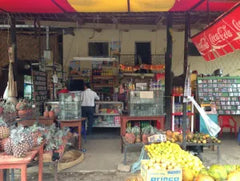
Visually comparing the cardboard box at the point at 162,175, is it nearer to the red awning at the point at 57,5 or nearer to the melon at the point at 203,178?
the melon at the point at 203,178

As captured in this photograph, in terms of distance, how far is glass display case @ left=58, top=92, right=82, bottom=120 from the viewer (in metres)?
6.17

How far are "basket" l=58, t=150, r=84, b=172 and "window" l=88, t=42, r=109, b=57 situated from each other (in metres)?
5.18

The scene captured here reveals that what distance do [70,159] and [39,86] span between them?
4.65 metres

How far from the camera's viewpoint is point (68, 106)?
20.4ft

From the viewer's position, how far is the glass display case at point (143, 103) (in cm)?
655

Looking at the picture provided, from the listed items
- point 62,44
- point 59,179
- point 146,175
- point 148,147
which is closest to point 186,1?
point 148,147

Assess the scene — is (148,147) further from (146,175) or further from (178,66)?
(178,66)

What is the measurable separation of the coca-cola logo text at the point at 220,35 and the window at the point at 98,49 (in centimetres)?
623

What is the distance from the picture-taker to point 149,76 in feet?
31.4

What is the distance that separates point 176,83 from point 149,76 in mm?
1148

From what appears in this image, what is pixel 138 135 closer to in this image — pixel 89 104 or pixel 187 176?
pixel 89 104

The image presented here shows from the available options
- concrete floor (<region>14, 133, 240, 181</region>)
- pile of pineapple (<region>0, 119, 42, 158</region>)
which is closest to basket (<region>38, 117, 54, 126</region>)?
concrete floor (<region>14, 133, 240, 181</region>)

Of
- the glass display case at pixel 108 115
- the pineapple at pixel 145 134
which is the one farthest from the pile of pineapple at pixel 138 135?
the glass display case at pixel 108 115

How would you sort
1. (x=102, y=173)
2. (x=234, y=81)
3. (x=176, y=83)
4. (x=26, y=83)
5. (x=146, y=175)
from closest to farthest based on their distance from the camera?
(x=146, y=175)
(x=102, y=173)
(x=234, y=81)
(x=176, y=83)
(x=26, y=83)
